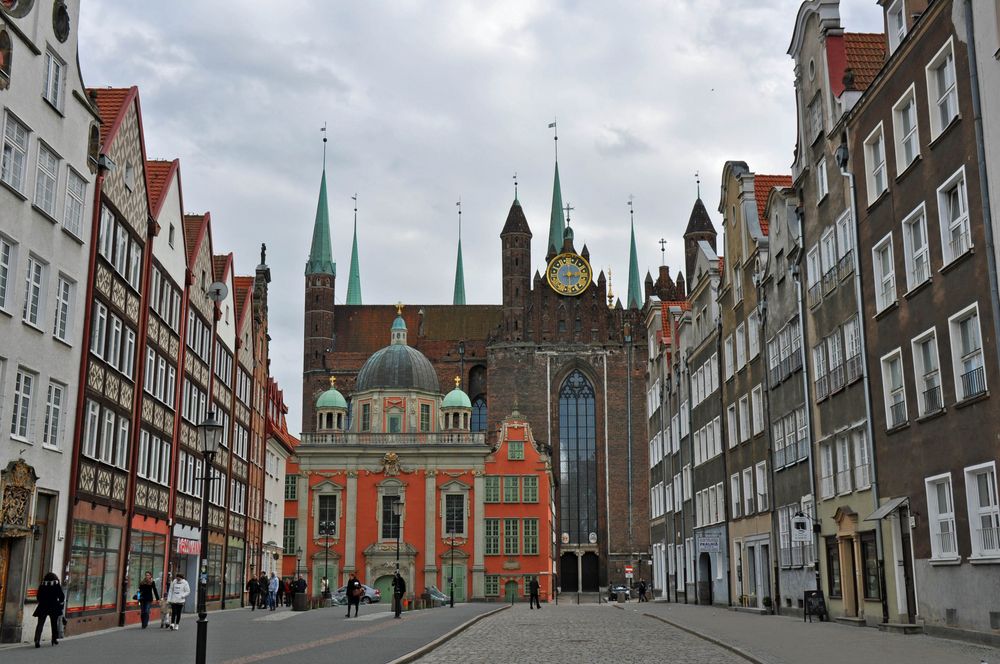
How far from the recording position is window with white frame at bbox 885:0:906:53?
926 inches

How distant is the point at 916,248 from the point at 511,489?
54191 mm

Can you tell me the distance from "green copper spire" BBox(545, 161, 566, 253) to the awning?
8912cm

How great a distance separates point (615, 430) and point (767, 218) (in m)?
59.4

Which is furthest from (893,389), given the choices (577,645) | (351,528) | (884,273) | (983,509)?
(351,528)

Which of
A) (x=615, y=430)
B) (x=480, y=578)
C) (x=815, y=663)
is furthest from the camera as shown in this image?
(x=615, y=430)

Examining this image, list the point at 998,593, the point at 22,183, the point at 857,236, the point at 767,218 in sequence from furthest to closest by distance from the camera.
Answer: the point at 767,218 < the point at 857,236 < the point at 22,183 < the point at 998,593

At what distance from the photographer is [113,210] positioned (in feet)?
93.4

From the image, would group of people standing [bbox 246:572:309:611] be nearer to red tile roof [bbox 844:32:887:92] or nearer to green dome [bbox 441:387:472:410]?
red tile roof [bbox 844:32:887:92]

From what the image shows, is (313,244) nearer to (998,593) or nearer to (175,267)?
(175,267)

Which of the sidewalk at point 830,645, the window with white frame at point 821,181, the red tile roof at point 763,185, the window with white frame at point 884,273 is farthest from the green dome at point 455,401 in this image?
the window with white frame at point 884,273

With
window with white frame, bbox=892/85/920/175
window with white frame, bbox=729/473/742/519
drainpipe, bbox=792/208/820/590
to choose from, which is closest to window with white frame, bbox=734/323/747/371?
window with white frame, bbox=729/473/742/519

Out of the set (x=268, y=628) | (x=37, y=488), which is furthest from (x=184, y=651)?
(x=268, y=628)

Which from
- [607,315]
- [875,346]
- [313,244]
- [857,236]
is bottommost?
[875,346]

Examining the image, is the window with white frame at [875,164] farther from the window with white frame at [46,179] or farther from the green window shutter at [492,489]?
the green window shutter at [492,489]
